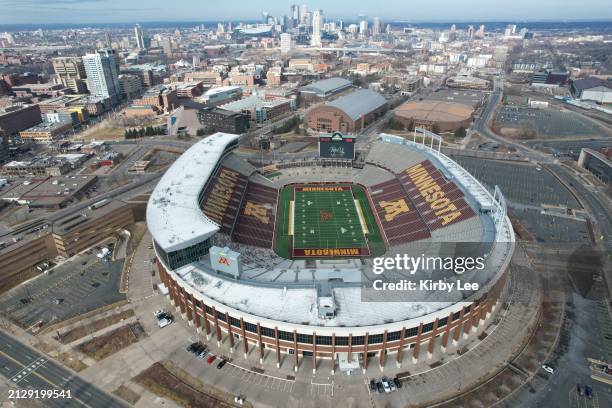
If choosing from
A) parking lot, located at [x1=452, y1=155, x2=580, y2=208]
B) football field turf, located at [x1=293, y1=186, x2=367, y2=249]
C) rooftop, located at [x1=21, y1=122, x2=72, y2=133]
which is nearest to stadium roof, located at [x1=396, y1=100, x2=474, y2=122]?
Result: parking lot, located at [x1=452, y1=155, x2=580, y2=208]

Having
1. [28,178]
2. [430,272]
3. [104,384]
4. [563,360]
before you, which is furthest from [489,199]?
Answer: [28,178]

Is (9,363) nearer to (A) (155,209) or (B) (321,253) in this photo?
Answer: (A) (155,209)

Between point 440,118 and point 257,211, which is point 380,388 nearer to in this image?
point 257,211

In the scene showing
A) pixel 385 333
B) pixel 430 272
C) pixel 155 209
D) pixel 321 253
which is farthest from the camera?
pixel 321 253

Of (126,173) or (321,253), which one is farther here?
(126,173)

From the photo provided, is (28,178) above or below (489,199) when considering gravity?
below

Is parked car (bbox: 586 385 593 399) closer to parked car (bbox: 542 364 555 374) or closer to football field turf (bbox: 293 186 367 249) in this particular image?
parked car (bbox: 542 364 555 374)
